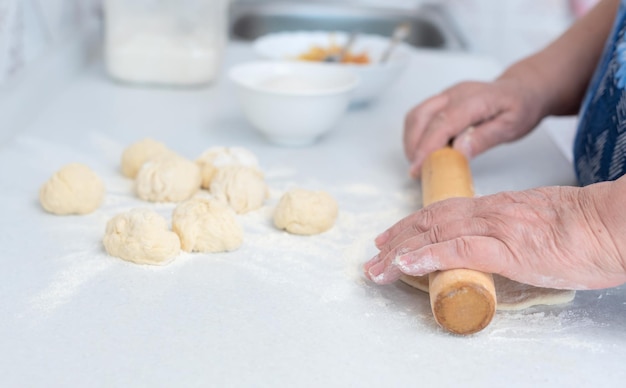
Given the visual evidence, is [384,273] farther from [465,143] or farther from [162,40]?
[162,40]

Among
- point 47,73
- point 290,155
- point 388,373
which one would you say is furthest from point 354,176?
point 47,73

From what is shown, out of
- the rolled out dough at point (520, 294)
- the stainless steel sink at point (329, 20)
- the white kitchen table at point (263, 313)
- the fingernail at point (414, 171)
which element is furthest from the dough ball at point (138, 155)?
the stainless steel sink at point (329, 20)

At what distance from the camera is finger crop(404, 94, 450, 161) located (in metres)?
1.29

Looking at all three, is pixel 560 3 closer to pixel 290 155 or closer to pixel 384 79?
pixel 384 79

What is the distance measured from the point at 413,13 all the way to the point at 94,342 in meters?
1.94

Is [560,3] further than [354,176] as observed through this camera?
Yes

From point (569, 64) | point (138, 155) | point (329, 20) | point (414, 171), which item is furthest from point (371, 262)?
point (329, 20)

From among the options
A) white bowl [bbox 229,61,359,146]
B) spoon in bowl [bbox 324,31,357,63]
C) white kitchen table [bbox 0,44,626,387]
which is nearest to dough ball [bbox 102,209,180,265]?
white kitchen table [bbox 0,44,626,387]

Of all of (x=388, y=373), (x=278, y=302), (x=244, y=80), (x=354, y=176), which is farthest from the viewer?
(x=244, y=80)

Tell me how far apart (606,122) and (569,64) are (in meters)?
0.28

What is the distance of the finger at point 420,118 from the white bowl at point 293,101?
0.16 m

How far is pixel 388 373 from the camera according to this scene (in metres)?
0.76

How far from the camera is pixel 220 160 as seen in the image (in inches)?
47.8

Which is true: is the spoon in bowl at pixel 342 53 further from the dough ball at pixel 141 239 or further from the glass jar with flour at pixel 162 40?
the dough ball at pixel 141 239
